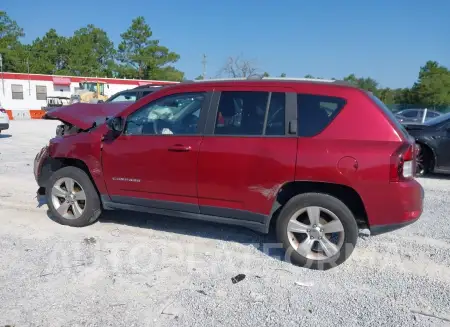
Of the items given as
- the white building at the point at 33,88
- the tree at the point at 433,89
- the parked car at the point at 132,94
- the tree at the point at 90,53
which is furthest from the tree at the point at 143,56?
the parked car at the point at 132,94

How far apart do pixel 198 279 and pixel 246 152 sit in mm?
1263

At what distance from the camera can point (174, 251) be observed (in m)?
4.09

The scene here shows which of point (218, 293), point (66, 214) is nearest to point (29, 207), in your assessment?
point (66, 214)

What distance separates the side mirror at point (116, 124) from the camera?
4.29 metres

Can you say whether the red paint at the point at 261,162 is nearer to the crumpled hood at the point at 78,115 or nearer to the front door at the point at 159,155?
the front door at the point at 159,155

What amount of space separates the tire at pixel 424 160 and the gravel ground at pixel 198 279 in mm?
3075

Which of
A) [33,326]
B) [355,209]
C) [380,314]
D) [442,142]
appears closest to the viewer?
[33,326]

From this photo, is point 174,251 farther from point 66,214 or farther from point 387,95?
point 387,95

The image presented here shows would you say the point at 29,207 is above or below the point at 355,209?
below

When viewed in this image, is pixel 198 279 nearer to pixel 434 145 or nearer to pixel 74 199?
pixel 74 199

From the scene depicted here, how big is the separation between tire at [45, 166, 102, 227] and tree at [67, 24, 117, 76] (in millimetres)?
62825

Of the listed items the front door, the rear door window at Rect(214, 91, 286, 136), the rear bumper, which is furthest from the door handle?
the rear bumper

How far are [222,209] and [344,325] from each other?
1.60 m

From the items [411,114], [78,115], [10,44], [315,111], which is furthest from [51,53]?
[315,111]
